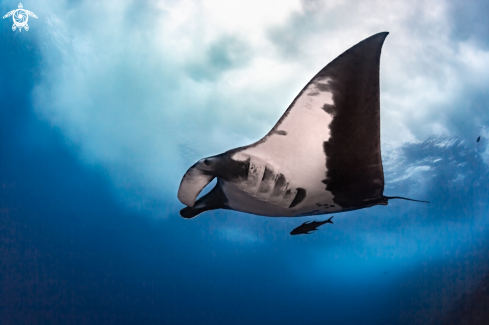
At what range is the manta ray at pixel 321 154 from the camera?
1812mm

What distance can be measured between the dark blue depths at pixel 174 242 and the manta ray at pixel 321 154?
12235 millimetres

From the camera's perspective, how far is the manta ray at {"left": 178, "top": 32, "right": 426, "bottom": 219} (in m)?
1.81

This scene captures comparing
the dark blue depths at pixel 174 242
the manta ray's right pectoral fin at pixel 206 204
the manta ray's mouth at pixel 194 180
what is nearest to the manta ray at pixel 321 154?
the manta ray's mouth at pixel 194 180

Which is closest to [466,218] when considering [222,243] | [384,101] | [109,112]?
[384,101]

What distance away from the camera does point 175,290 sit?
36281 millimetres

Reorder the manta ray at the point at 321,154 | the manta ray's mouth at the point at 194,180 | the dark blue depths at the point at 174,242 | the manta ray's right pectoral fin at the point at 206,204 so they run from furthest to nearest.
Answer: the dark blue depths at the point at 174,242 → the manta ray's right pectoral fin at the point at 206,204 → the manta ray's mouth at the point at 194,180 → the manta ray at the point at 321,154

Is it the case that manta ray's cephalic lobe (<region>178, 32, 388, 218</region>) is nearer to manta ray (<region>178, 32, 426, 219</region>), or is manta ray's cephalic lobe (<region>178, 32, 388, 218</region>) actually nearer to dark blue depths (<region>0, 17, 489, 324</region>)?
manta ray (<region>178, 32, 426, 219</region>)

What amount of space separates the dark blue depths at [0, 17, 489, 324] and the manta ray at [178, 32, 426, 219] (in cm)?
1223

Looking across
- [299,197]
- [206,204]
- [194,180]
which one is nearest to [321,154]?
[299,197]

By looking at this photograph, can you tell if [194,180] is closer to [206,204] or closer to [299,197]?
[206,204]

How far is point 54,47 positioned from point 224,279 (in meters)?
37.8

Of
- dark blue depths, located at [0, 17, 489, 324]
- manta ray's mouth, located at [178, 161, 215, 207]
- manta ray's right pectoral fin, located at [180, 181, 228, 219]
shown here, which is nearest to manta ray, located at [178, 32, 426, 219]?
manta ray's mouth, located at [178, 161, 215, 207]

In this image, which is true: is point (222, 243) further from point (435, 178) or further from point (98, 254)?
point (435, 178)

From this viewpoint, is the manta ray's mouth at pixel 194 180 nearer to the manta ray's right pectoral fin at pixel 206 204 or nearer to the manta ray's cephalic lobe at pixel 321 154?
the manta ray's cephalic lobe at pixel 321 154
